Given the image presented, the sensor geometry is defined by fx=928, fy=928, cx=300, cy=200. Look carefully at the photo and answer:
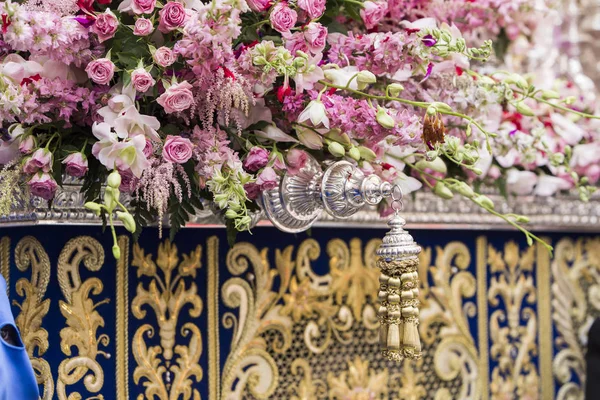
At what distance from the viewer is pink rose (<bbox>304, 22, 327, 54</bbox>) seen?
119 centimetres

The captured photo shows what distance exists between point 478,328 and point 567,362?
0.26 m

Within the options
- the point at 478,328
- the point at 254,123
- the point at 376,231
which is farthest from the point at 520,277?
the point at 254,123

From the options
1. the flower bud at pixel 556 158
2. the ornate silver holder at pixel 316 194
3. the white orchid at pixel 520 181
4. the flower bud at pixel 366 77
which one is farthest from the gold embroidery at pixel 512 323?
the flower bud at pixel 366 77

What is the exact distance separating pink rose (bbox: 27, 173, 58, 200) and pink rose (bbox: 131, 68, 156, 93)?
16 centimetres

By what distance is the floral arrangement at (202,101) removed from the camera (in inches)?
43.6

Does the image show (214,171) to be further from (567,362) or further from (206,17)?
(567,362)

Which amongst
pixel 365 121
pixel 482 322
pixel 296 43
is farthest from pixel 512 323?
pixel 296 43

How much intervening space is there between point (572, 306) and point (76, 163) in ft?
3.79

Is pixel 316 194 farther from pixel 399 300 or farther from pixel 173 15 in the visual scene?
pixel 173 15

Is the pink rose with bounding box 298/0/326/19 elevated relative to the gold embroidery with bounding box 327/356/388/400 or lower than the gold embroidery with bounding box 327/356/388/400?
elevated

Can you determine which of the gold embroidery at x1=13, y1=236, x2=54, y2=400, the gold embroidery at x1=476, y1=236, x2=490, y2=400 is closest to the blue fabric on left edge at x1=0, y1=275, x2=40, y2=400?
the gold embroidery at x1=13, y1=236, x2=54, y2=400

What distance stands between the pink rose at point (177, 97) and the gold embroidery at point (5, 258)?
325mm

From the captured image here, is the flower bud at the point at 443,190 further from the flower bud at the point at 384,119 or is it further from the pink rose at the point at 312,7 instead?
the pink rose at the point at 312,7

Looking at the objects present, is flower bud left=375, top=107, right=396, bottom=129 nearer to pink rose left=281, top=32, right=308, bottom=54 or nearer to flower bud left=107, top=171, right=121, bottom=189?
pink rose left=281, top=32, right=308, bottom=54
